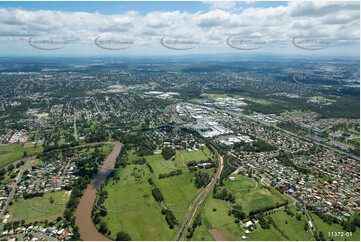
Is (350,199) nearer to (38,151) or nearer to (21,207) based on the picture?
(21,207)

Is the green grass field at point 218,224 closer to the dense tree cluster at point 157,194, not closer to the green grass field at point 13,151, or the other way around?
the dense tree cluster at point 157,194

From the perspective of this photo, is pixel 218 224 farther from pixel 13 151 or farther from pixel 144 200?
pixel 13 151

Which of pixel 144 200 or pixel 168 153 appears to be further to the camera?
pixel 168 153

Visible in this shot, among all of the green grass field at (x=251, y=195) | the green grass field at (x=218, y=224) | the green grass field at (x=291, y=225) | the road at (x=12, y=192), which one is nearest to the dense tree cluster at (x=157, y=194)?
the green grass field at (x=218, y=224)

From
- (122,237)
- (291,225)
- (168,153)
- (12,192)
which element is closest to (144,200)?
(122,237)

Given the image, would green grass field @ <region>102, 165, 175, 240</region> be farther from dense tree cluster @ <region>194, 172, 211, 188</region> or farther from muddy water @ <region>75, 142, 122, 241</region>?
dense tree cluster @ <region>194, 172, 211, 188</region>

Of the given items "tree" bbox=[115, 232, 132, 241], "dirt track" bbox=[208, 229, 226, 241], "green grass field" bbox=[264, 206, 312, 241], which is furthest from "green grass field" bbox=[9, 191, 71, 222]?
"green grass field" bbox=[264, 206, 312, 241]
